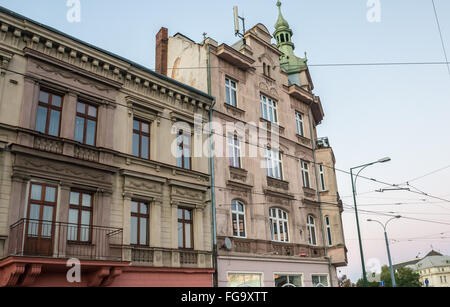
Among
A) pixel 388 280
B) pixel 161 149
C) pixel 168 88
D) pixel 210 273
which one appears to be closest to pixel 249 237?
pixel 210 273

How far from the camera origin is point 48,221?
42.1 ft

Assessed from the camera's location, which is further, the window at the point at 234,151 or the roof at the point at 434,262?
the roof at the point at 434,262

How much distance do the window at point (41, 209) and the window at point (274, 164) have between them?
12142mm

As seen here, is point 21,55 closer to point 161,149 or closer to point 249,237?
point 161,149

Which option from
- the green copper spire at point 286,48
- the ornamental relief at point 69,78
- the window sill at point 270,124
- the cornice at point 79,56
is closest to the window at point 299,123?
the window sill at point 270,124

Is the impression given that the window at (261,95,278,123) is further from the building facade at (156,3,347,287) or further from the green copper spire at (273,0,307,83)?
the green copper spire at (273,0,307,83)

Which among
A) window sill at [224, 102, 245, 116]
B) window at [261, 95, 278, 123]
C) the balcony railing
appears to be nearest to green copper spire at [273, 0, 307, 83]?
window at [261, 95, 278, 123]

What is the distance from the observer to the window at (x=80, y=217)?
14.0m

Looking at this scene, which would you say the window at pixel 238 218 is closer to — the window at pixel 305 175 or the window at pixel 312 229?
the window at pixel 312 229

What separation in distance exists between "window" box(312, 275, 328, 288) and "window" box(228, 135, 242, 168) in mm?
7927
